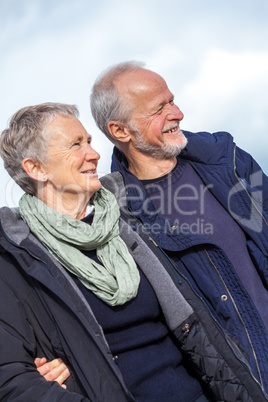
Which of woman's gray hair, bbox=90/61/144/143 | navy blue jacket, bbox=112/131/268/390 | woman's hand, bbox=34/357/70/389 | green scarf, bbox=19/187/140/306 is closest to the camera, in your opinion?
woman's hand, bbox=34/357/70/389

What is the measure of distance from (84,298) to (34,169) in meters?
0.77

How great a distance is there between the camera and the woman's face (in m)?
2.58

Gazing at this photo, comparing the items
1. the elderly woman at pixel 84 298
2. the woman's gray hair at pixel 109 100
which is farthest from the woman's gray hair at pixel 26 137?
the woman's gray hair at pixel 109 100

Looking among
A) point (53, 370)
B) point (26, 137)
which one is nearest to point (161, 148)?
point (26, 137)

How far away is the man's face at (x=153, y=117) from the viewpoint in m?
3.26

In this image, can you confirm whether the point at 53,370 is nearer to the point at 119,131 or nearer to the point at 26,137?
the point at 26,137

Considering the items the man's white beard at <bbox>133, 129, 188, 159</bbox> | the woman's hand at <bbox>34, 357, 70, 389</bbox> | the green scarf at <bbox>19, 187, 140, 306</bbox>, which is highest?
the man's white beard at <bbox>133, 129, 188, 159</bbox>

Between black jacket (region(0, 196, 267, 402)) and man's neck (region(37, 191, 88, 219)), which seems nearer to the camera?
black jacket (region(0, 196, 267, 402))

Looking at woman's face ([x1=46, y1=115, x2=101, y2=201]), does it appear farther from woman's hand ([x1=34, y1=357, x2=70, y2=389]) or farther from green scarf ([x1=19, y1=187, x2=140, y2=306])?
woman's hand ([x1=34, y1=357, x2=70, y2=389])

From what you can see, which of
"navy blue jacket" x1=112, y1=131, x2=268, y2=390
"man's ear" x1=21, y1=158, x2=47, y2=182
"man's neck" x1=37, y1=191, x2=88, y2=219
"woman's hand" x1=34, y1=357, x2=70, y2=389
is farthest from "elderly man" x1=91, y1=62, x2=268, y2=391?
"woman's hand" x1=34, y1=357, x2=70, y2=389

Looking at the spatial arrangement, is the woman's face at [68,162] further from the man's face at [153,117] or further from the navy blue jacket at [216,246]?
the man's face at [153,117]

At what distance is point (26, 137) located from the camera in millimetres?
2562

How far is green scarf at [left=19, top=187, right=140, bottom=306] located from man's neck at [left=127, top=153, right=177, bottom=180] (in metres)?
0.73

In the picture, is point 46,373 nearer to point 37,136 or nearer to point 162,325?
point 162,325
